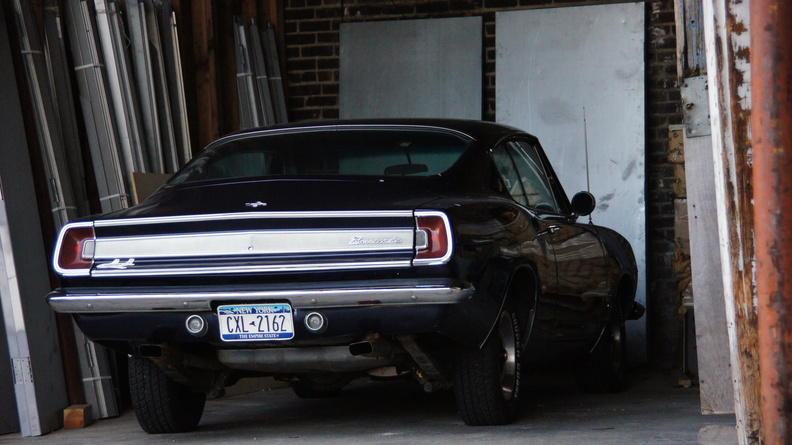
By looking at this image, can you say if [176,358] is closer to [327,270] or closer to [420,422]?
[327,270]

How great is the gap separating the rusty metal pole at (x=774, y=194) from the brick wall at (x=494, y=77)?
6630 millimetres

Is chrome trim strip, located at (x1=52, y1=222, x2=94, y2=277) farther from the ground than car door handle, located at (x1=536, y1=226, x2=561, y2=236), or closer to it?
farther from the ground

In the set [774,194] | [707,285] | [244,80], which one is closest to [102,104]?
[244,80]

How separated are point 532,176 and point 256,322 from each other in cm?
225

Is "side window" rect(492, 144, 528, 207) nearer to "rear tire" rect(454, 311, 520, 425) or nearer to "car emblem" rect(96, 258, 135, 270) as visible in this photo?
"rear tire" rect(454, 311, 520, 425)

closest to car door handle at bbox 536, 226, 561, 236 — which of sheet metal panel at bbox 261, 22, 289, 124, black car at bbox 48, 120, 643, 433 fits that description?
black car at bbox 48, 120, 643, 433

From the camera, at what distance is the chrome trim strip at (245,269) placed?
4.79 metres

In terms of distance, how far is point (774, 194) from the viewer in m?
3.03

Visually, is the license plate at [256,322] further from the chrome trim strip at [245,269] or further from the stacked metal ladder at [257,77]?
the stacked metal ladder at [257,77]

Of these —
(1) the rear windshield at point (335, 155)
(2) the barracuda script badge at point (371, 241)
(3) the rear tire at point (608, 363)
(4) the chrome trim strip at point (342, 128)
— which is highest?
(4) the chrome trim strip at point (342, 128)

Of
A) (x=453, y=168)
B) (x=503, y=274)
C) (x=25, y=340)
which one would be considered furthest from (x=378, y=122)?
(x=25, y=340)

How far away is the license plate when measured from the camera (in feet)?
16.0

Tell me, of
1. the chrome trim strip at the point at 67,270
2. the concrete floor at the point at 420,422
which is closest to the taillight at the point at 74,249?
the chrome trim strip at the point at 67,270

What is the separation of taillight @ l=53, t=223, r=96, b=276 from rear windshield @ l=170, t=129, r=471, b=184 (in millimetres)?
803
